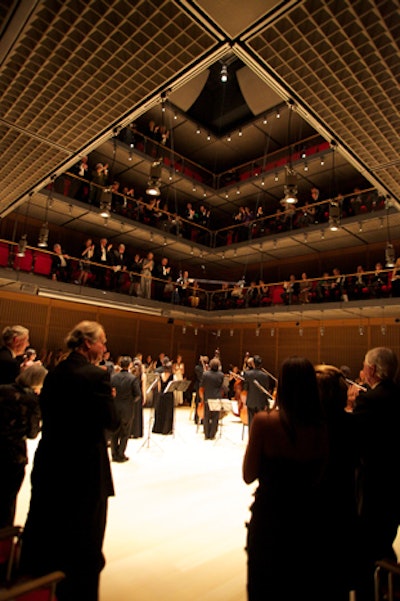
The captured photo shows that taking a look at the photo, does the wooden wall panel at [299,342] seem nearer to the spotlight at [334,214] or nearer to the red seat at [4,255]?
the spotlight at [334,214]

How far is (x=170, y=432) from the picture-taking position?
8391 mm

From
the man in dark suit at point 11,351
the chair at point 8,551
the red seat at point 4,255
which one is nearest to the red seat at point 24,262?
the red seat at point 4,255

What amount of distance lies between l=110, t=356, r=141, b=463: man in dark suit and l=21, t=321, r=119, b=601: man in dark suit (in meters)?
3.93

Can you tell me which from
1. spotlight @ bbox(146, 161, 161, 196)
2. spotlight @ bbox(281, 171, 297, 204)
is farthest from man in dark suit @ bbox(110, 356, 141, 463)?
spotlight @ bbox(281, 171, 297, 204)

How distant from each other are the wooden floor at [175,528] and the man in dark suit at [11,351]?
158 centimetres

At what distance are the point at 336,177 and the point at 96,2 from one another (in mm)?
13516

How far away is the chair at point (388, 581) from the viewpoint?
1681 mm

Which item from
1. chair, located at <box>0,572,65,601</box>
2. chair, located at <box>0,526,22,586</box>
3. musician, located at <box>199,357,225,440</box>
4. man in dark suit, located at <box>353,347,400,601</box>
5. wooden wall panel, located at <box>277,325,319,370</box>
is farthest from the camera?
wooden wall panel, located at <box>277,325,319,370</box>

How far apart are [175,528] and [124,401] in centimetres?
260

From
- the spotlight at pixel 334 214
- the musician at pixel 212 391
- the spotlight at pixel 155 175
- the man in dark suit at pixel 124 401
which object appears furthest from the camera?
the musician at pixel 212 391

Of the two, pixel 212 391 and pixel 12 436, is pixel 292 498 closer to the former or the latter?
pixel 12 436

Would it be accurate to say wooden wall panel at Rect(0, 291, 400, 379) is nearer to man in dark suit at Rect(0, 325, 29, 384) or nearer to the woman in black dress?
the woman in black dress

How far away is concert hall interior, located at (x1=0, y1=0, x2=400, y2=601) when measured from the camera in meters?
2.36

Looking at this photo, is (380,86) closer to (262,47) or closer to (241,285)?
(262,47)
